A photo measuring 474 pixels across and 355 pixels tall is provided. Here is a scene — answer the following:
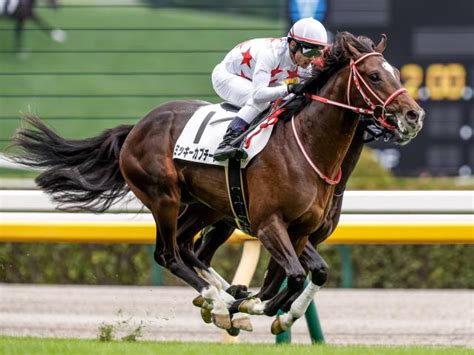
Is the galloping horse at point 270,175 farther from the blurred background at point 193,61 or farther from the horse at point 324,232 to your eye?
the blurred background at point 193,61

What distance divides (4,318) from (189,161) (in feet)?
7.03

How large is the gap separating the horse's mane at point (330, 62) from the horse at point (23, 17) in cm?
190

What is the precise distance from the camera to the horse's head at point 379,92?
5.94 m

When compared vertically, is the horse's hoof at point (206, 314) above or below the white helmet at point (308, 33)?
below

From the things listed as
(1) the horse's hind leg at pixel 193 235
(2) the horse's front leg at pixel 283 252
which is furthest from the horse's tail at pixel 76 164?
(2) the horse's front leg at pixel 283 252

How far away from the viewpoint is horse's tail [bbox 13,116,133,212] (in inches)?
285

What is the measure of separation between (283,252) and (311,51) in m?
0.91

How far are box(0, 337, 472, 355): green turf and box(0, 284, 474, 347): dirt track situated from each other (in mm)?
645

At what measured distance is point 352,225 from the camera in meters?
7.43

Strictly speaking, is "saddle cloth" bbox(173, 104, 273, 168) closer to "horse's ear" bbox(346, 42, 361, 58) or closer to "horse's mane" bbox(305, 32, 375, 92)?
"horse's mane" bbox(305, 32, 375, 92)

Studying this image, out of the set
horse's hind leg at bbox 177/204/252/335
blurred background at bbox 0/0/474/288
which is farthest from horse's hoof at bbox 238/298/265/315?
blurred background at bbox 0/0/474/288

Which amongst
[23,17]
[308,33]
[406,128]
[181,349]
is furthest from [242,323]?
[23,17]

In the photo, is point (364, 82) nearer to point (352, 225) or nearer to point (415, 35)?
point (352, 225)

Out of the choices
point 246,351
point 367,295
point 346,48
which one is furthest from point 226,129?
point 367,295
